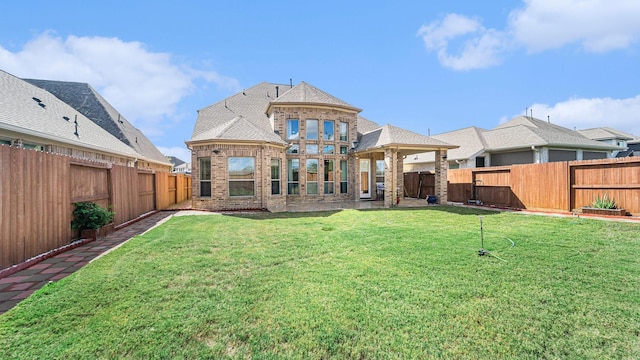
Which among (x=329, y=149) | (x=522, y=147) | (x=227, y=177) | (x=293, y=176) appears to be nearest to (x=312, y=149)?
(x=329, y=149)

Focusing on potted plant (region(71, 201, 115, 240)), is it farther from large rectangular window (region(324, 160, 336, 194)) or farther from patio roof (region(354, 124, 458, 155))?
patio roof (region(354, 124, 458, 155))

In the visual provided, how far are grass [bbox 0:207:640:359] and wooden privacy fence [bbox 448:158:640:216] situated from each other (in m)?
5.15

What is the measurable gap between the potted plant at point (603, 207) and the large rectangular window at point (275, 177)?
13.2m

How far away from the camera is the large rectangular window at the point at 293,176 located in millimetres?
16141

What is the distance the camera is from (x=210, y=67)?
1295 cm

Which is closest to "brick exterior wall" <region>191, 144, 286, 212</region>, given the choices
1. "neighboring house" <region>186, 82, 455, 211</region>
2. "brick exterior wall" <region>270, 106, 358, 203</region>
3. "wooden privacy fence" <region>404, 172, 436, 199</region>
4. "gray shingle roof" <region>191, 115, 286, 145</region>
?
"neighboring house" <region>186, 82, 455, 211</region>

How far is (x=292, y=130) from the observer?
53.6ft

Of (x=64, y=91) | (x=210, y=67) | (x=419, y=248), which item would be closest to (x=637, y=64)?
(x=419, y=248)

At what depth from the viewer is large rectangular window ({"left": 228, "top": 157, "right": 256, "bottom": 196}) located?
13.1m

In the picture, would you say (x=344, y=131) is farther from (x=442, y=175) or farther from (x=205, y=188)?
(x=205, y=188)

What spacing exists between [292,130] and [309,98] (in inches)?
88.3

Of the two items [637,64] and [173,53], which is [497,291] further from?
[637,64]

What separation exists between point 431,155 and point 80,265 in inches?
925

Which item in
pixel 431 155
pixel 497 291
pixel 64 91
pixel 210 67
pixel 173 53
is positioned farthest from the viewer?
pixel 431 155
